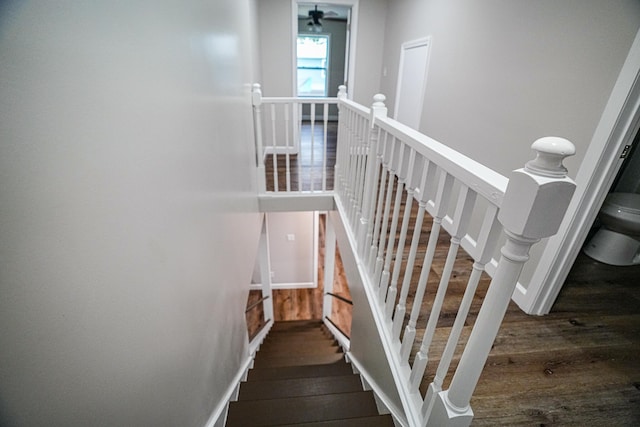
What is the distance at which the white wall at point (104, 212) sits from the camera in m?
0.43

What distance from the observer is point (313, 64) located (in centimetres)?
780

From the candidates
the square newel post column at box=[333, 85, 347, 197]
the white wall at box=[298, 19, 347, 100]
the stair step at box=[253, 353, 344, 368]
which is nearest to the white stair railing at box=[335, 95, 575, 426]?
the square newel post column at box=[333, 85, 347, 197]

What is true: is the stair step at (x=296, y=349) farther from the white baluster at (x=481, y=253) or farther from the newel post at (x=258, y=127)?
the white baluster at (x=481, y=253)

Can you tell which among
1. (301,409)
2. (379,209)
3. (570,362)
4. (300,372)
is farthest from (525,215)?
(300,372)

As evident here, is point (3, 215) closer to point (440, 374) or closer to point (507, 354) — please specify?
point (440, 374)

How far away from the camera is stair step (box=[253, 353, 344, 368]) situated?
10.5 feet

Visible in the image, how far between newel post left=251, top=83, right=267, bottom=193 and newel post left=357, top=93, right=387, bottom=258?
1.30 m

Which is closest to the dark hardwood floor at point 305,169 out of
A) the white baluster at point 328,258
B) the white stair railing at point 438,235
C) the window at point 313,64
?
the white baluster at point 328,258

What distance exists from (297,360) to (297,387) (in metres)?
1.19

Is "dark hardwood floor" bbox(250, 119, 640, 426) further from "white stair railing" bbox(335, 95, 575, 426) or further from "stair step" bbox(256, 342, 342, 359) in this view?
"stair step" bbox(256, 342, 342, 359)

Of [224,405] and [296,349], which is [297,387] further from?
[296,349]

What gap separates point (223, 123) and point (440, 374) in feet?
5.19

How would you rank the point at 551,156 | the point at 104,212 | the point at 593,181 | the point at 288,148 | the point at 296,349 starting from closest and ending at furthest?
the point at 551,156
the point at 104,212
the point at 593,181
the point at 296,349
the point at 288,148

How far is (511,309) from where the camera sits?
1.73 meters
